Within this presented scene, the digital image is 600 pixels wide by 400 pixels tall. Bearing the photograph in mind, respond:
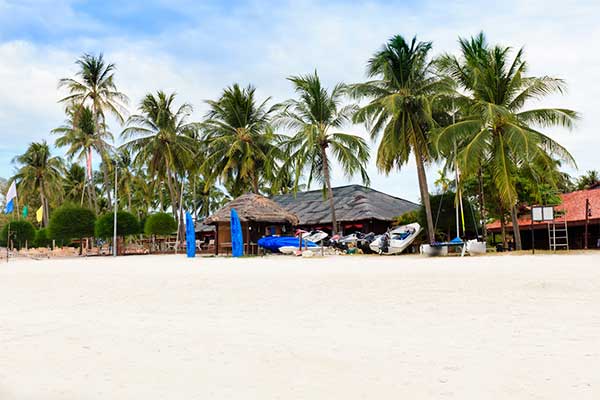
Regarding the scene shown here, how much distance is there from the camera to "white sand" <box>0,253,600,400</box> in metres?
3.74

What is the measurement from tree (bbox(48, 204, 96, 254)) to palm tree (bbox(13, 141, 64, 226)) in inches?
580

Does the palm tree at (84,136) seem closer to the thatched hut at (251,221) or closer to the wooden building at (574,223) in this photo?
the thatched hut at (251,221)

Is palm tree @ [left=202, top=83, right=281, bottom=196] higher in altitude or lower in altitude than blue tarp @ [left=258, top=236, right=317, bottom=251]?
higher

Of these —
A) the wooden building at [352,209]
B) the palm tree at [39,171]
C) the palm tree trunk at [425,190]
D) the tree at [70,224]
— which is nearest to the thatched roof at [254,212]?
the wooden building at [352,209]

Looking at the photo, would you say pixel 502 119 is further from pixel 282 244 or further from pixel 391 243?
pixel 282 244

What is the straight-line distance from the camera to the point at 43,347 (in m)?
4.97

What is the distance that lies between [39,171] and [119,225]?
17.9 meters

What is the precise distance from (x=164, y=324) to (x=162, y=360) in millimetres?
1719

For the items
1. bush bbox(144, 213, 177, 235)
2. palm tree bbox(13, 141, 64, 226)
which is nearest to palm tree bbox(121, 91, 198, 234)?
bush bbox(144, 213, 177, 235)

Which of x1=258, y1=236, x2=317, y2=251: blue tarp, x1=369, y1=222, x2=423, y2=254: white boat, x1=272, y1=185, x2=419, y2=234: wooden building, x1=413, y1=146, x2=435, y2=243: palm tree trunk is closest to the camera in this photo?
x1=369, y1=222, x2=423, y2=254: white boat

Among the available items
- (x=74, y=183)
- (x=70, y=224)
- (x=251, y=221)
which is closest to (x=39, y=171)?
(x=74, y=183)

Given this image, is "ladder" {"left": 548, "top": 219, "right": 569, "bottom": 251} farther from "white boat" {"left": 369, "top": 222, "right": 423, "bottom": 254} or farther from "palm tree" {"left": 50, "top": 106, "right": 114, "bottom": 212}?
"palm tree" {"left": 50, "top": 106, "right": 114, "bottom": 212}

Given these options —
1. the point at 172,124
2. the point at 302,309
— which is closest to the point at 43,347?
the point at 302,309

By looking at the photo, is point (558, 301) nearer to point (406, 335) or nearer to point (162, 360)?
point (406, 335)
